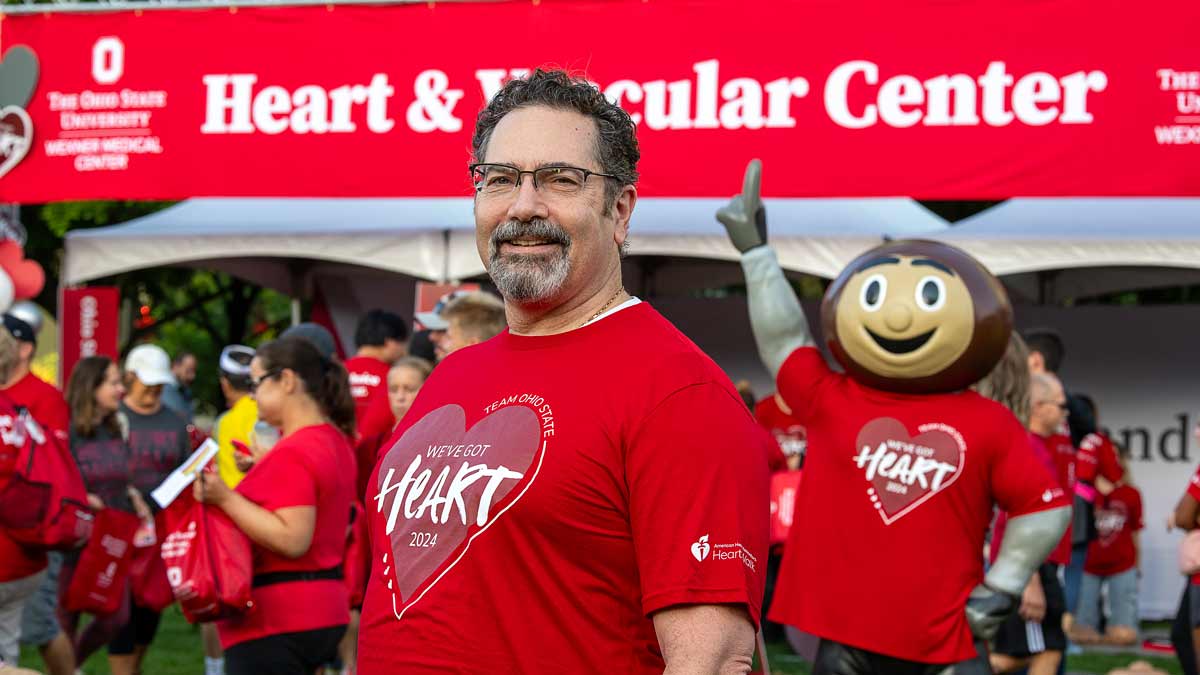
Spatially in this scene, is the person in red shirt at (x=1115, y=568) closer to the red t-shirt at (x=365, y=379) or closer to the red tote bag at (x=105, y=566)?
the red t-shirt at (x=365, y=379)

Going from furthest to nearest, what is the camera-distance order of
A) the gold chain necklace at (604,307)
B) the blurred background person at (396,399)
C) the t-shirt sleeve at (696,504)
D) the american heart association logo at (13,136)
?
the american heart association logo at (13,136)
the blurred background person at (396,399)
the gold chain necklace at (604,307)
the t-shirt sleeve at (696,504)

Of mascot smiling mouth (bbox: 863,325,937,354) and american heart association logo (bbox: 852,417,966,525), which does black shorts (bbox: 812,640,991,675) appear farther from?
mascot smiling mouth (bbox: 863,325,937,354)

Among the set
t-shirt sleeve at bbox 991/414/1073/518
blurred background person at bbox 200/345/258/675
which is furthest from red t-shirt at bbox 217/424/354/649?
blurred background person at bbox 200/345/258/675

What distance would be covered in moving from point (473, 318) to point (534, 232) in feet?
9.90

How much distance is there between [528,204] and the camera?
Result: 7.34 feet

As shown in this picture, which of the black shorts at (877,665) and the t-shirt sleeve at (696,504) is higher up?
the t-shirt sleeve at (696,504)

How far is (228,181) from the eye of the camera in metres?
8.18

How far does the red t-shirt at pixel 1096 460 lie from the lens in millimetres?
8641

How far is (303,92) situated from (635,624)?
6.38 m

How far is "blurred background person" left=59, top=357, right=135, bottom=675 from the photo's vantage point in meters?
7.18

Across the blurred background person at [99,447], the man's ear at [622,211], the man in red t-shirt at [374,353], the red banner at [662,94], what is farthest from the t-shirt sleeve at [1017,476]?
the blurred background person at [99,447]

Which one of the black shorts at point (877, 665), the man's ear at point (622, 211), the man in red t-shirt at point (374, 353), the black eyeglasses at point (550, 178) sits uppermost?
the black eyeglasses at point (550, 178)

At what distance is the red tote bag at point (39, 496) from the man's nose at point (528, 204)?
3.82m

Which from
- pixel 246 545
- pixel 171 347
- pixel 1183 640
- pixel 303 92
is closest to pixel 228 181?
pixel 303 92
